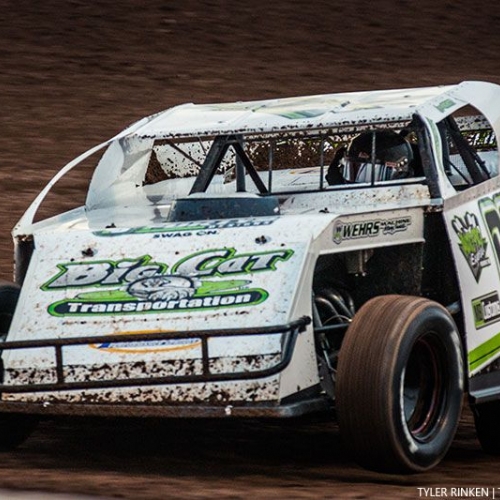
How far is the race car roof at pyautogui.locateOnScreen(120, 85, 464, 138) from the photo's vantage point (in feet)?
24.4

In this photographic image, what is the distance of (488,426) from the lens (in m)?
7.42

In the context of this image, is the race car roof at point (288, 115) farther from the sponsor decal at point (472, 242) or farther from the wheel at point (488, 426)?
the wheel at point (488, 426)

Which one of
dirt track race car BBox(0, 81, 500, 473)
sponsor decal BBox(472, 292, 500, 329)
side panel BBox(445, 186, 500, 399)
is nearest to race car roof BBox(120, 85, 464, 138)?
dirt track race car BBox(0, 81, 500, 473)

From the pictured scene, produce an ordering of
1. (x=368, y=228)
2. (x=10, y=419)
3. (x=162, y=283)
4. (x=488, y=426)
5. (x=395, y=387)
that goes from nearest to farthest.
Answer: (x=395, y=387)
(x=162, y=283)
(x=368, y=228)
(x=10, y=419)
(x=488, y=426)

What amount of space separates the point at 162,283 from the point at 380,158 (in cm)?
165

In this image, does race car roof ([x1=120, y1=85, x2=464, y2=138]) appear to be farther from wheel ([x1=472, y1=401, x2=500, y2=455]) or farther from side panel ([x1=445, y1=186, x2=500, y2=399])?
wheel ([x1=472, y1=401, x2=500, y2=455])

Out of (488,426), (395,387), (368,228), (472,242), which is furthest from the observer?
(488,426)

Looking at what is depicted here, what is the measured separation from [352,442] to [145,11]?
12344 millimetres

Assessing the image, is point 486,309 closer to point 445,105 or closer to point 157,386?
point 445,105

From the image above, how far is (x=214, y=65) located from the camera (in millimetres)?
16609

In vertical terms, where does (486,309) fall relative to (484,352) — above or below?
above

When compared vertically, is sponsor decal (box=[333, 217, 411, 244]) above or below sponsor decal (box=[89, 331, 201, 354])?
above

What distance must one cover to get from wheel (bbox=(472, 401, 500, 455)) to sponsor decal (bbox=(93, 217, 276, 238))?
1.56 meters

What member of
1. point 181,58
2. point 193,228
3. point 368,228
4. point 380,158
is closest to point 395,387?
point 368,228
